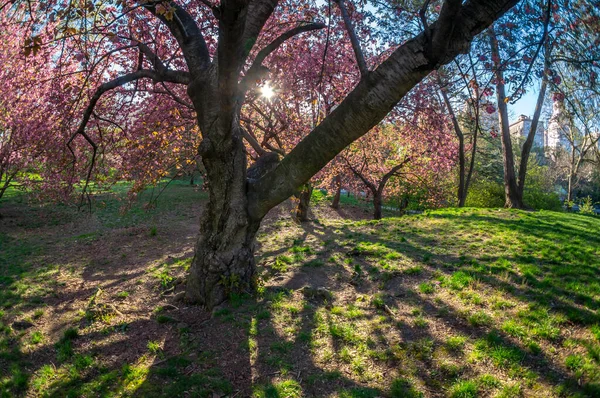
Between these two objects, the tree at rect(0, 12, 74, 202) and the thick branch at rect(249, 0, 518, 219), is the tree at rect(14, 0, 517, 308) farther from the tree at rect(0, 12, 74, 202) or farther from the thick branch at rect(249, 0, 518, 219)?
the tree at rect(0, 12, 74, 202)

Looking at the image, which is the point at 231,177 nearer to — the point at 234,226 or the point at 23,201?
the point at 234,226

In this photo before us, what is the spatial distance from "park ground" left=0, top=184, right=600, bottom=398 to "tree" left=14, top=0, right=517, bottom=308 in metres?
0.76

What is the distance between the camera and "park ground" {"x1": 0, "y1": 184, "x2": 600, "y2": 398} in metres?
3.51

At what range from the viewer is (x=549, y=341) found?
150 inches

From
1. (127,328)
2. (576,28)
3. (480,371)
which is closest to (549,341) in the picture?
(480,371)

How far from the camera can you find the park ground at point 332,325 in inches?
138

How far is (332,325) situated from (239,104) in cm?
332

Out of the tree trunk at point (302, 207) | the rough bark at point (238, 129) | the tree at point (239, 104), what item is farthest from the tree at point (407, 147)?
the rough bark at point (238, 129)

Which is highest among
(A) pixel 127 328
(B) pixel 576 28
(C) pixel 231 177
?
(B) pixel 576 28

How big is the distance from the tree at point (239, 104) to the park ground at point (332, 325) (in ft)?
2.49

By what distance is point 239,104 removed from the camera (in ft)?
17.7

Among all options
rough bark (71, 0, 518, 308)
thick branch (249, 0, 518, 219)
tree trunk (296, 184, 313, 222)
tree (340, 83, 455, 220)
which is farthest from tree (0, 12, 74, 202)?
tree (340, 83, 455, 220)

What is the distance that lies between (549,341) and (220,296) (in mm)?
3950

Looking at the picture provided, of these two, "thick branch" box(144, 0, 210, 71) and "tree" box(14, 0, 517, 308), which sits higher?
"thick branch" box(144, 0, 210, 71)
